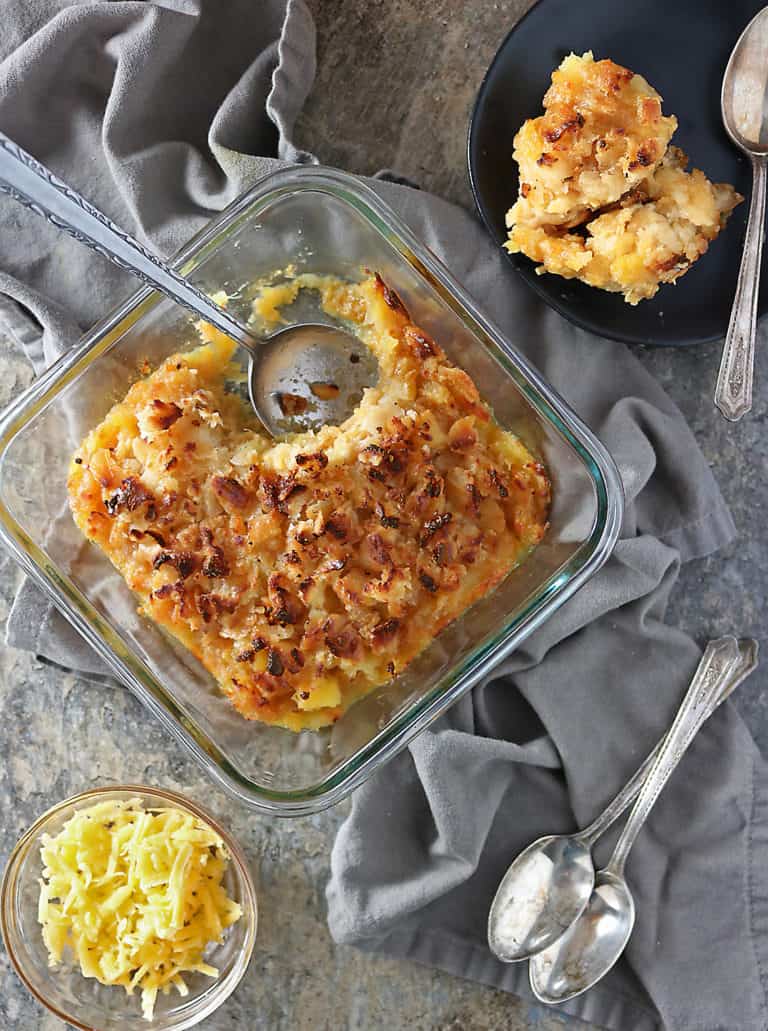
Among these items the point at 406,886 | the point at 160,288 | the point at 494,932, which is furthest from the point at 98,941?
the point at 160,288

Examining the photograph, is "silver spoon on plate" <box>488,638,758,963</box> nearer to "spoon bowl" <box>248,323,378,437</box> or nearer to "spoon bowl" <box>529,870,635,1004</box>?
"spoon bowl" <box>529,870,635,1004</box>

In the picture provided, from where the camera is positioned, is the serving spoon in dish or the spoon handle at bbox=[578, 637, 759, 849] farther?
the spoon handle at bbox=[578, 637, 759, 849]

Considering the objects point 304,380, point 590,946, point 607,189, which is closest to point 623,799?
point 590,946

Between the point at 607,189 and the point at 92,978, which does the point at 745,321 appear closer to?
the point at 607,189

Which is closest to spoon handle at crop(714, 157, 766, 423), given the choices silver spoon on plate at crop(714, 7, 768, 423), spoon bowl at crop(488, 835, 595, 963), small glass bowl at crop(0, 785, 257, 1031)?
silver spoon on plate at crop(714, 7, 768, 423)

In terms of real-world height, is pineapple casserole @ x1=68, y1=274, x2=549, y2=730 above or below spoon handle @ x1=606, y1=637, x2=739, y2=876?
above
